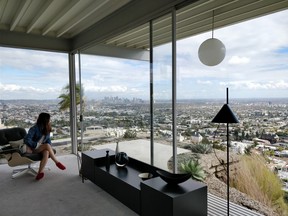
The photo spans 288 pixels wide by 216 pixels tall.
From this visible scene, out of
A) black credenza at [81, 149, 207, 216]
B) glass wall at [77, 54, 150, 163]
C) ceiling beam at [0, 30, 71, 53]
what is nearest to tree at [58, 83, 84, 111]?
glass wall at [77, 54, 150, 163]

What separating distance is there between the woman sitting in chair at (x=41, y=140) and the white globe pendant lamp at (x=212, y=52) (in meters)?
2.97

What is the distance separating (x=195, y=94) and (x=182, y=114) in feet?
1.08

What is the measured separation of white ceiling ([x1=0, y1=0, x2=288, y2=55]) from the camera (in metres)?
2.81

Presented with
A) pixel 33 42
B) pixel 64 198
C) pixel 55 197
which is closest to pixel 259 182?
pixel 64 198

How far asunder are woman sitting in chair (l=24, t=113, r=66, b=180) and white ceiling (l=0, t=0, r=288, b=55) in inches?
68.8

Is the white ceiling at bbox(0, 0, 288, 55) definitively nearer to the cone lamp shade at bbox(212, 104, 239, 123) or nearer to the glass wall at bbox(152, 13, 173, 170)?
the glass wall at bbox(152, 13, 173, 170)

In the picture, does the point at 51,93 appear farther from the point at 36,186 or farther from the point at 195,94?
the point at 195,94

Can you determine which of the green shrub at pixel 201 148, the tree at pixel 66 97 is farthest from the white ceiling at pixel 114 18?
the green shrub at pixel 201 148

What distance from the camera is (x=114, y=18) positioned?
3.66 meters

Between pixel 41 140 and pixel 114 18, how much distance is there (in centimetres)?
255

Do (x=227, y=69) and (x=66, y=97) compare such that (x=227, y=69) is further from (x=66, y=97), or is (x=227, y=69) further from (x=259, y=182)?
(x=66, y=97)

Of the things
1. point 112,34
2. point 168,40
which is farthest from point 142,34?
point 168,40

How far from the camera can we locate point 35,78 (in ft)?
16.3

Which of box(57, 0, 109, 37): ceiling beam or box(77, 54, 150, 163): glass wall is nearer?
box(57, 0, 109, 37): ceiling beam
